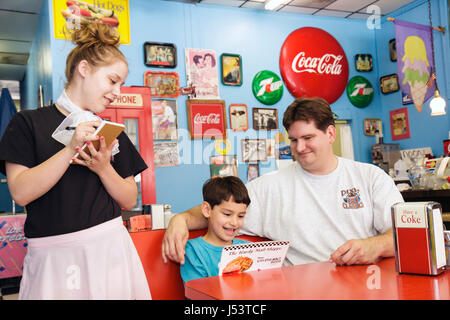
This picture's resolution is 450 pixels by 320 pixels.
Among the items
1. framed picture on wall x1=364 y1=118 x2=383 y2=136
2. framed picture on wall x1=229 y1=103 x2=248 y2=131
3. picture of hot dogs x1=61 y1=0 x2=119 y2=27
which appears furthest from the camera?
framed picture on wall x1=364 y1=118 x2=383 y2=136

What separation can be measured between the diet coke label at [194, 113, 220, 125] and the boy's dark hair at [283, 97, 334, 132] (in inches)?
116

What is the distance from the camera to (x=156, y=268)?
1.87 m

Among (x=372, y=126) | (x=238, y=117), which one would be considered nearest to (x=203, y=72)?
(x=238, y=117)

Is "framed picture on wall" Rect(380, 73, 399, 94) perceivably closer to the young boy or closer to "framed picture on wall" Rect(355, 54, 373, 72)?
"framed picture on wall" Rect(355, 54, 373, 72)

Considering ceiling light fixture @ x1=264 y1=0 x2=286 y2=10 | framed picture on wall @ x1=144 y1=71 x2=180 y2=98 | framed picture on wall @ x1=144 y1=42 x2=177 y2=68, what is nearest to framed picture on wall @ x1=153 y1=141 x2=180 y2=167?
framed picture on wall @ x1=144 y1=71 x2=180 y2=98

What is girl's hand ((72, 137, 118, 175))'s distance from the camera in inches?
46.6

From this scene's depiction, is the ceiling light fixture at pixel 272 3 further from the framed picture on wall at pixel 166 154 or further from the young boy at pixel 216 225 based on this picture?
the young boy at pixel 216 225

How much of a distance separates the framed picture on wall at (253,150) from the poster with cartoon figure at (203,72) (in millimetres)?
705

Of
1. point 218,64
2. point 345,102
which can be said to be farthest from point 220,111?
point 345,102

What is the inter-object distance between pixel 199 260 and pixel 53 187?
0.83m

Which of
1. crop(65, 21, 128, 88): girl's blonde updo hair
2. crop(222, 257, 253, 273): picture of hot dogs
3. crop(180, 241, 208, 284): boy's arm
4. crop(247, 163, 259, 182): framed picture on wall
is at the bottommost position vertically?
crop(180, 241, 208, 284): boy's arm

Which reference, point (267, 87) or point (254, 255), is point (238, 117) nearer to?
point (267, 87)

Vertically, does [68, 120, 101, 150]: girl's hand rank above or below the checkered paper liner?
above

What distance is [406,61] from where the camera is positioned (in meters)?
5.25
